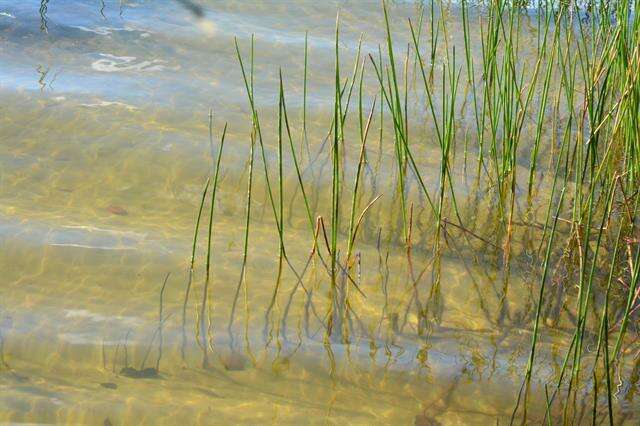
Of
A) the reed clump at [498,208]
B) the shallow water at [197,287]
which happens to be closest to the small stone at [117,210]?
the shallow water at [197,287]

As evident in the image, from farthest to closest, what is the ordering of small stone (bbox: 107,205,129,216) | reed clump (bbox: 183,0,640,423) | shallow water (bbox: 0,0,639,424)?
small stone (bbox: 107,205,129,216), reed clump (bbox: 183,0,640,423), shallow water (bbox: 0,0,639,424)

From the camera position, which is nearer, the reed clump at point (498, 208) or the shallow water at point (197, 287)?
the shallow water at point (197, 287)

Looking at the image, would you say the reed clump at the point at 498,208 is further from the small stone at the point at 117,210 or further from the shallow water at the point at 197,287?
the small stone at the point at 117,210

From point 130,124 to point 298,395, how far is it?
1710 millimetres

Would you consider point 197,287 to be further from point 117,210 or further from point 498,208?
point 498,208

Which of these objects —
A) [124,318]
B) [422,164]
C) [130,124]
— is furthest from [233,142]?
[124,318]

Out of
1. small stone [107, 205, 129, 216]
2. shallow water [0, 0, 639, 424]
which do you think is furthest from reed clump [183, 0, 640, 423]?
small stone [107, 205, 129, 216]

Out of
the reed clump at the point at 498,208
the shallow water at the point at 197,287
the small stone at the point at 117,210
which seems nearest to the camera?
the shallow water at the point at 197,287

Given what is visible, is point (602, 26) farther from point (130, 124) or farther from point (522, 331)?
point (130, 124)

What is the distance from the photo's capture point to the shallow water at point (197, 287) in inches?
82.9

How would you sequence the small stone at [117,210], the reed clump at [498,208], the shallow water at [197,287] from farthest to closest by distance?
1. the small stone at [117,210]
2. the reed clump at [498,208]
3. the shallow water at [197,287]

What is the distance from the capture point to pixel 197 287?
2.53 metres

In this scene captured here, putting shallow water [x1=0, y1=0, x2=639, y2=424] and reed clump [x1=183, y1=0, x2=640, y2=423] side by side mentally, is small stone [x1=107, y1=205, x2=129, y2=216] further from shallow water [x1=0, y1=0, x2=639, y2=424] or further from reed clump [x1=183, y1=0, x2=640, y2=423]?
reed clump [x1=183, y1=0, x2=640, y2=423]

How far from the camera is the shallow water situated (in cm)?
211
